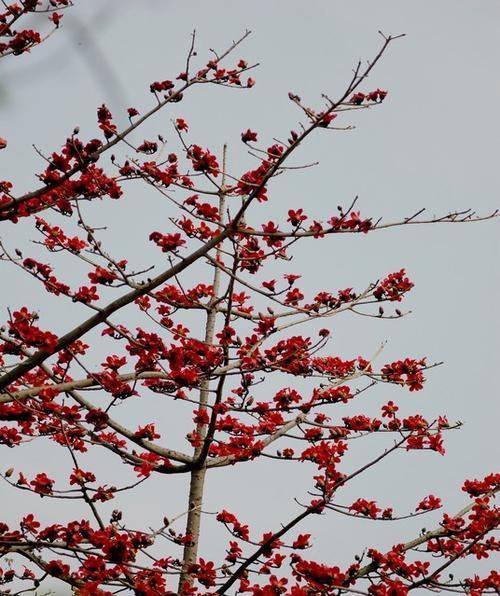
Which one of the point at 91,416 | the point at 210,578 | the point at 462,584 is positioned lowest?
the point at 462,584

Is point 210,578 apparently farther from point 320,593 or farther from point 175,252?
point 175,252

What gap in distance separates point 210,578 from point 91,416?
5.32 feet

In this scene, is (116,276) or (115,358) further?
(115,358)

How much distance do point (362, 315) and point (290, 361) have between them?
660 millimetres

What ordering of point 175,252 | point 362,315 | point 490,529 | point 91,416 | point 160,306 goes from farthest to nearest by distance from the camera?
point 160,306
point 490,529
point 362,315
point 91,416
point 175,252

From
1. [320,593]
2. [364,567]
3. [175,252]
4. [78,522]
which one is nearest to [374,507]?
[364,567]

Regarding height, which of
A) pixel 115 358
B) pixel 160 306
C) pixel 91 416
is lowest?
pixel 91 416

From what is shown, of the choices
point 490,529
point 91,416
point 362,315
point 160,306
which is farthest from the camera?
point 160,306

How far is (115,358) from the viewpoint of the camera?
4711mm

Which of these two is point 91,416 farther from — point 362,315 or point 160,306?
point 362,315

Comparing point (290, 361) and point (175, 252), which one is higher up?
point (175, 252)

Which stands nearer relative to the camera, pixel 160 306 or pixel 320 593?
pixel 320 593

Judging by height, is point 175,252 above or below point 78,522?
above

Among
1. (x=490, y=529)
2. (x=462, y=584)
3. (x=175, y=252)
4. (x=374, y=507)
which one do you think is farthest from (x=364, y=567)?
(x=175, y=252)
